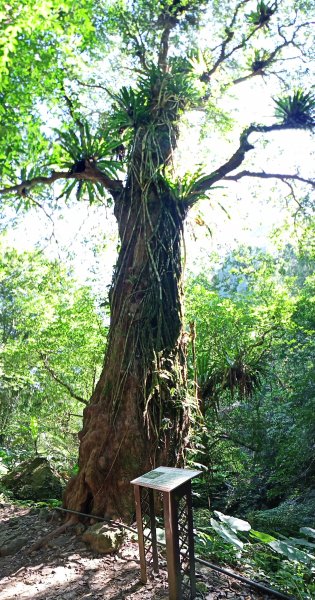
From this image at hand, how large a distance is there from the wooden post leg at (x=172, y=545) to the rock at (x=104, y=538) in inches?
44.2

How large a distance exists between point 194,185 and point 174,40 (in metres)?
4.10

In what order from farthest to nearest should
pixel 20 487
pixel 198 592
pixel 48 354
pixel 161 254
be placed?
pixel 48 354, pixel 20 487, pixel 161 254, pixel 198 592

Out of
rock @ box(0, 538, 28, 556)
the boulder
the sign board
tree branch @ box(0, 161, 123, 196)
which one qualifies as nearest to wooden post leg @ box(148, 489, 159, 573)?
the sign board

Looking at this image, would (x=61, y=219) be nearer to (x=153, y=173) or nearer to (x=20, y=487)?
(x=153, y=173)

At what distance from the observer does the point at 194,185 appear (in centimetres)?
491

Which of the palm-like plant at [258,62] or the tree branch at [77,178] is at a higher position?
the palm-like plant at [258,62]

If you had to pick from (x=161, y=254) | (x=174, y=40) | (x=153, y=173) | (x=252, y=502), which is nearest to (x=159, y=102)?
(x=153, y=173)

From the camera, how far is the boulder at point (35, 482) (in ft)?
17.6

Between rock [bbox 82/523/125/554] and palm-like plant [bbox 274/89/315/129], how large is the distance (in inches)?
190

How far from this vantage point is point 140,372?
412cm

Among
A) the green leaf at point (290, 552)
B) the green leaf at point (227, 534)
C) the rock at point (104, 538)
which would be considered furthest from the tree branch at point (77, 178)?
the green leaf at point (290, 552)

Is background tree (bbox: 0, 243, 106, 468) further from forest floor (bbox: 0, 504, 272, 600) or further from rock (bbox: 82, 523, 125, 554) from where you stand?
rock (bbox: 82, 523, 125, 554)

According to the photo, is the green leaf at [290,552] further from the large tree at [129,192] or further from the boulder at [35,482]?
the boulder at [35,482]

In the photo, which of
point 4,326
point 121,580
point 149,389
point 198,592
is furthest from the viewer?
point 4,326
